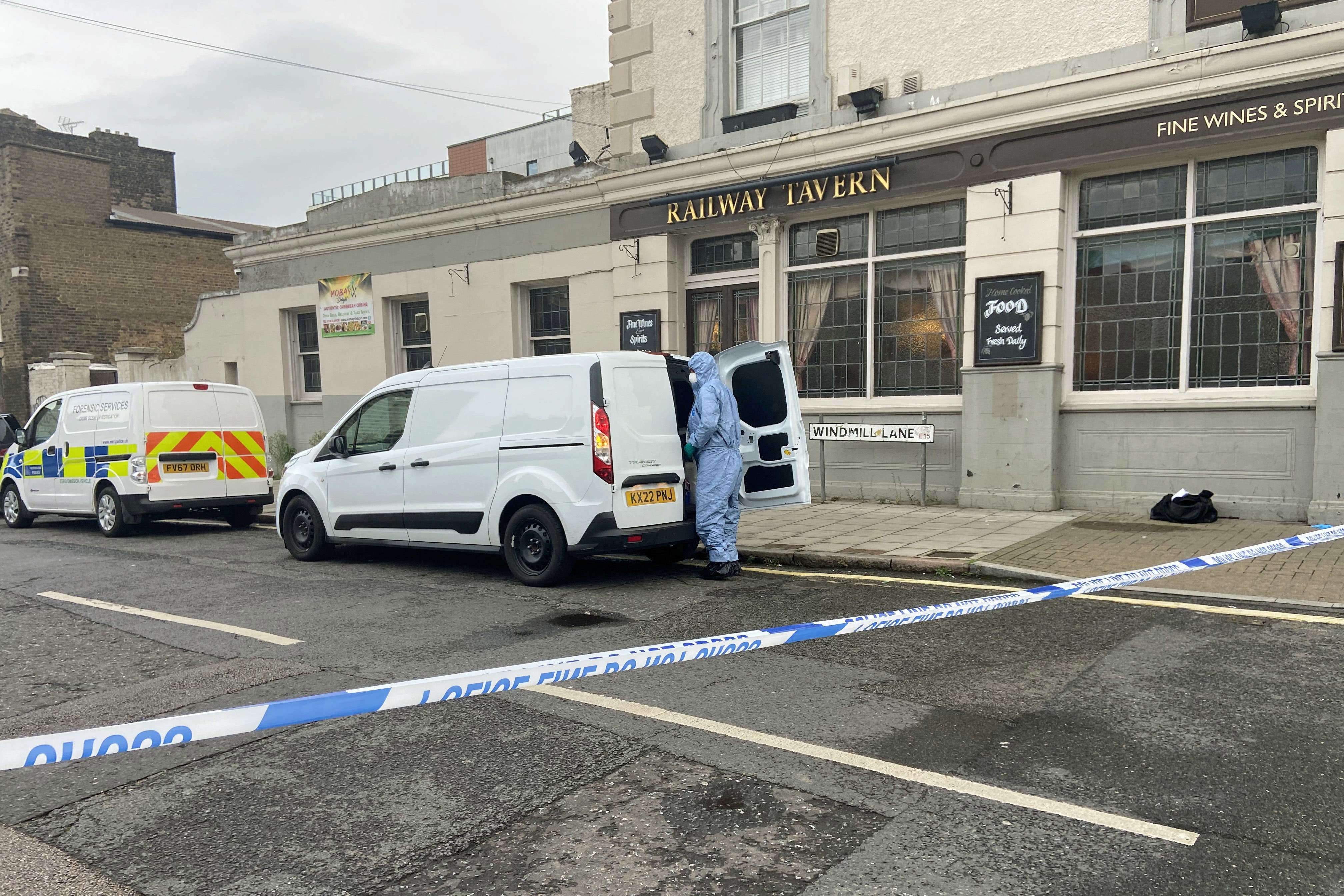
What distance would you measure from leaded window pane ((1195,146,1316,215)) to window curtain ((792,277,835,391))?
14.7 ft

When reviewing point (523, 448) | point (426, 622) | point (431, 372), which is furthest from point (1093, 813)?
point (431, 372)

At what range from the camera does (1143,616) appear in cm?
618

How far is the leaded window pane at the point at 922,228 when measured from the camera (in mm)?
11617

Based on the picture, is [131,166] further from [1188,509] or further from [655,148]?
[1188,509]

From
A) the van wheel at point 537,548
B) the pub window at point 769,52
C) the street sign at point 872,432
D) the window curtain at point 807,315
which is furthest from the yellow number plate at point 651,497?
the pub window at point 769,52

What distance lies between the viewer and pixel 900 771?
12.4ft

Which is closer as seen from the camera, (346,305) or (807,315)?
(807,315)

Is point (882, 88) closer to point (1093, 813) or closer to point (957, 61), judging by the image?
point (957, 61)

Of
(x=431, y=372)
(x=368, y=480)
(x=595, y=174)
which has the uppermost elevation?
(x=595, y=174)

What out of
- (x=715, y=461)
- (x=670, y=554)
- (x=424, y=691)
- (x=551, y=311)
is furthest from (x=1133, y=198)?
(x=424, y=691)

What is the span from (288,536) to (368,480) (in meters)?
1.47

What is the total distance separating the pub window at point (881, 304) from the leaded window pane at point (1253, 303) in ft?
8.68

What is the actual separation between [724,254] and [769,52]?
2.79 m

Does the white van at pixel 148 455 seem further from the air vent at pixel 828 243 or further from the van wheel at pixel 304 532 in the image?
the air vent at pixel 828 243
